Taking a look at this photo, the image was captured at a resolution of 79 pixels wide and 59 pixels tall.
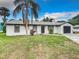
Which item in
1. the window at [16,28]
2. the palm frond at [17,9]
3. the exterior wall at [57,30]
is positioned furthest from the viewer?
the exterior wall at [57,30]

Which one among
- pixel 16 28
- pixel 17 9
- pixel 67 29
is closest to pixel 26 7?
pixel 17 9

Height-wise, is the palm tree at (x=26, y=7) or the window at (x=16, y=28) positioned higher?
the palm tree at (x=26, y=7)

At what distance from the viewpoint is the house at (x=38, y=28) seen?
3309 centimetres

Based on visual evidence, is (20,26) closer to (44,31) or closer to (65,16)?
(44,31)

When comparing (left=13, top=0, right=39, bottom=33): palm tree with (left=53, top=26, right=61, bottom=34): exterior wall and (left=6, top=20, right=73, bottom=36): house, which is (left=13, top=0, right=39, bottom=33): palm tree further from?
(left=53, top=26, right=61, bottom=34): exterior wall

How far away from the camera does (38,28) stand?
114 ft

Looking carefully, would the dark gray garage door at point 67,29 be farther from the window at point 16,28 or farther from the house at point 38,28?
the window at point 16,28

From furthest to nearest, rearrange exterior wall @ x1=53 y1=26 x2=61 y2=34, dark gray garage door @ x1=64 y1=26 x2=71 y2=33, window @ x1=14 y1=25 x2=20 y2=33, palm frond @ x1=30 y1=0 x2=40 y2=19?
dark gray garage door @ x1=64 y1=26 x2=71 y2=33 < exterior wall @ x1=53 y1=26 x2=61 y2=34 < window @ x1=14 y1=25 x2=20 y2=33 < palm frond @ x1=30 y1=0 x2=40 y2=19

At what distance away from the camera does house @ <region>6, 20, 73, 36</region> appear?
33094mm

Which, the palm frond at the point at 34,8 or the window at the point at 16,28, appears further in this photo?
the window at the point at 16,28

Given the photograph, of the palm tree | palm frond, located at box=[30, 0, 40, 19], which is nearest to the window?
the palm tree

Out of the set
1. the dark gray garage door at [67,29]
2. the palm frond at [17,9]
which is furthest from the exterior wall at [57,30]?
the palm frond at [17,9]

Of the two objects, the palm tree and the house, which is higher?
the palm tree

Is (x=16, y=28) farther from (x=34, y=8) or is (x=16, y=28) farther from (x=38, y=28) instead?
(x=34, y=8)
